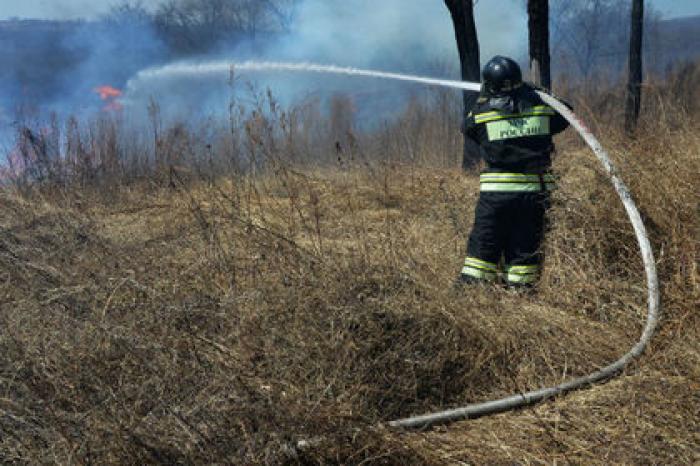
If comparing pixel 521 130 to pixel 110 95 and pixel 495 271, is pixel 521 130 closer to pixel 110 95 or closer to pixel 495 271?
pixel 495 271

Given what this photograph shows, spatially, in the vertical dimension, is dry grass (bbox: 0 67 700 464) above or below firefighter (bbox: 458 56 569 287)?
below

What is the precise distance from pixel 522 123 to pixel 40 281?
9.64 feet

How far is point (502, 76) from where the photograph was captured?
3729 millimetres

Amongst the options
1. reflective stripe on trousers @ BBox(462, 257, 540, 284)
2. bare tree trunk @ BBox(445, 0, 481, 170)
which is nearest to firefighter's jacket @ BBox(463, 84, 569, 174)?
reflective stripe on trousers @ BBox(462, 257, 540, 284)

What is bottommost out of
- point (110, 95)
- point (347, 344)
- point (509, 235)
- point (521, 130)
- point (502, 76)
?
point (347, 344)

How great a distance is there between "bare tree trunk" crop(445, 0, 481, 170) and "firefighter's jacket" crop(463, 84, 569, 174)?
A: 3.35 meters

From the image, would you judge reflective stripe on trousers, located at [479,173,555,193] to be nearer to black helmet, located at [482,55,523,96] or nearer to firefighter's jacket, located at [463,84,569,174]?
firefighter's jacket, located at [463,84,569,174]

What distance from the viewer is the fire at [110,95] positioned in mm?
9691

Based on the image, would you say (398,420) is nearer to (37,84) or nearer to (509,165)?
(509,165)

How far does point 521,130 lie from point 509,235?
62cm

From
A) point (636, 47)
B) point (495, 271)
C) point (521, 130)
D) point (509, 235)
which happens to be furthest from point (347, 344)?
point (636, 47)

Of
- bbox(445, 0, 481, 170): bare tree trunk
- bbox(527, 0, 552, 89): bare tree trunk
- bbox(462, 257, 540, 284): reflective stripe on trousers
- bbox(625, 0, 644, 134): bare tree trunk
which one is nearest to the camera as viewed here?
bbox(462, 257, 540, 284): reflective stripe on trousers

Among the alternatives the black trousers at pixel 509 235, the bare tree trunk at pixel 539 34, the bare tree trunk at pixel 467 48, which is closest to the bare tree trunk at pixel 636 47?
the bare tree trunk at pixel 539 34

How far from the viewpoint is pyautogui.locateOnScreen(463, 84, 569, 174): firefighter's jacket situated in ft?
12.2
